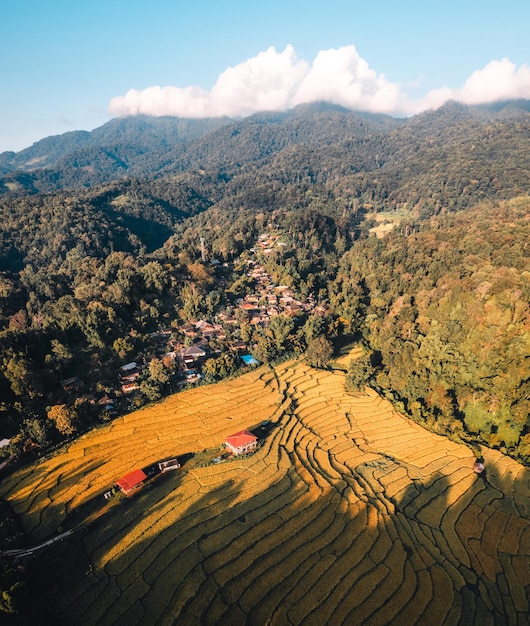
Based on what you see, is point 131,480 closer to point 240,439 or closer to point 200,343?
point 240,439

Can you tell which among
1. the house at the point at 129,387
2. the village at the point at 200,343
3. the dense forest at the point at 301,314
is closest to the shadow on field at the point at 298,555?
the dense forest at the point at 301,314

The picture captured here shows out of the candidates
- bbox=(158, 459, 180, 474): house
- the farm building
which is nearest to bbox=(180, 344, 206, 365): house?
the farm building

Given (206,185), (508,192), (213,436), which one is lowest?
(213,436)

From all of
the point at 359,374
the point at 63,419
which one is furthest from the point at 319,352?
the point at 63,419

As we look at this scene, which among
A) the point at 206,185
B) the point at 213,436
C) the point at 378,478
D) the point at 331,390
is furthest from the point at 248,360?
the point at 206,185

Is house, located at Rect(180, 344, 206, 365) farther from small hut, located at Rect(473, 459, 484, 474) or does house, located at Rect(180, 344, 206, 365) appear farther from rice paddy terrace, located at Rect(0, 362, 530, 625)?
small hut, located at Rect(473, 459, 484, 474)

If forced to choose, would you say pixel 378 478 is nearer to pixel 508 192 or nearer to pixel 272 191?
pixel 508 192
